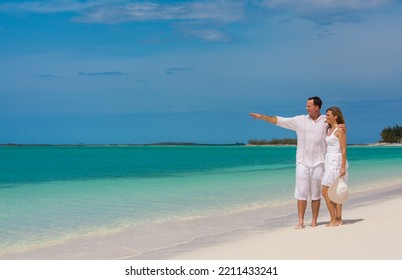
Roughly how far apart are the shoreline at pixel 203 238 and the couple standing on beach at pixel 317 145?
27.9 inches

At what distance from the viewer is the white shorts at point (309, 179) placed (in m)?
8.20

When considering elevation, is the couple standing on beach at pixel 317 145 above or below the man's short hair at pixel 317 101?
below

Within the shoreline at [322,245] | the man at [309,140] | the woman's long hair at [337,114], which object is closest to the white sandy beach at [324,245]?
the shoreline at [322,245]

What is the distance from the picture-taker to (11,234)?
1123cm

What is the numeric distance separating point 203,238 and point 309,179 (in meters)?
2.32

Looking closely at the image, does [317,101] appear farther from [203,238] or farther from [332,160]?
[203,238]

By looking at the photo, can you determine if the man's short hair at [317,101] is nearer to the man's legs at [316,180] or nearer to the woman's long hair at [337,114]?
A: the woman's long hair at [337,114]

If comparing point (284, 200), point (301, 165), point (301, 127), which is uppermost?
point (301, 127)

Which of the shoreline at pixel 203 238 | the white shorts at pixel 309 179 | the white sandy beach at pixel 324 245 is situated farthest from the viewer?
the white shorts at pixel 309 179

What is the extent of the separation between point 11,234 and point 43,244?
1552 millimetres

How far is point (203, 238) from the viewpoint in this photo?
31.8 ft

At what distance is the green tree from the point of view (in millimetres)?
173125
